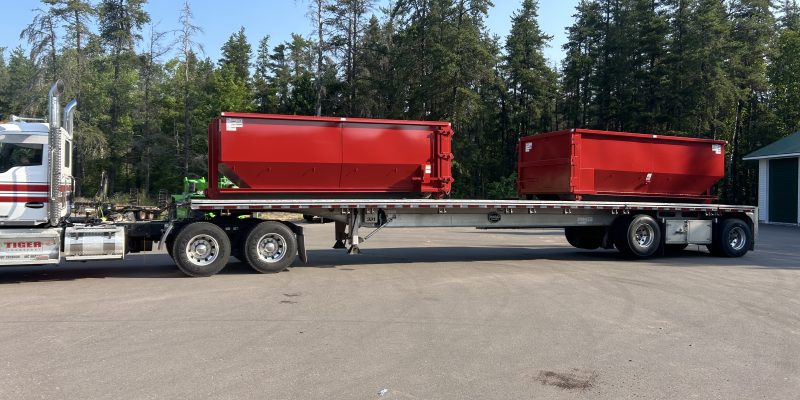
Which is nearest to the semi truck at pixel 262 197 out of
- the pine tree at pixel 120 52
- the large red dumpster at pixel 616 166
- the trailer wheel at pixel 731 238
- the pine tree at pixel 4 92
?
the large red dumpster at pixel 616 166

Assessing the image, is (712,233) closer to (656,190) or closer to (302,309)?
(656,190)

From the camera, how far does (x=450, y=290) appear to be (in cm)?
970

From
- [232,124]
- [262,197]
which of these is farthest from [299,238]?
[232,124]

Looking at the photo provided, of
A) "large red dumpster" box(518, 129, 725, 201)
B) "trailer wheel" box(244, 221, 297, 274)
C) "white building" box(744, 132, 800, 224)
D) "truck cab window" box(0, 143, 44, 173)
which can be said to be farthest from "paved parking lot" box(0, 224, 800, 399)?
"white building" box(744, 132, 800, 224)

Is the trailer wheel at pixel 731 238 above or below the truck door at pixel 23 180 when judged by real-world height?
below

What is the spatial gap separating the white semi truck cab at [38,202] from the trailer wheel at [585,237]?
11.9 meters

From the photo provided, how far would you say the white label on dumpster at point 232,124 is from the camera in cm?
1109

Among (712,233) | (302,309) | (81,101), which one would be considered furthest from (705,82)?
(81,101)

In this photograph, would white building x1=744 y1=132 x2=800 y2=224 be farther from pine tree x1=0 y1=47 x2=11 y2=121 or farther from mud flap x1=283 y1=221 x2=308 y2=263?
pine tree x1=0 y1=47 x2=11 y2=121

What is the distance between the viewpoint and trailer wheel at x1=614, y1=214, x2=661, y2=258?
14.2 m

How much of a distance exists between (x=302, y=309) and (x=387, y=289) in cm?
206

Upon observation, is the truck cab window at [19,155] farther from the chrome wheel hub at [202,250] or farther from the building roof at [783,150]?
the building roof at [783,150]

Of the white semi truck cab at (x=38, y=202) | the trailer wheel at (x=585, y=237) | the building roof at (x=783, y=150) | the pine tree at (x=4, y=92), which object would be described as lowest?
the trailer wheel at (x=585, y=237)

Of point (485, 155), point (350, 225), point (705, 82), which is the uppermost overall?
point (705, 82)
